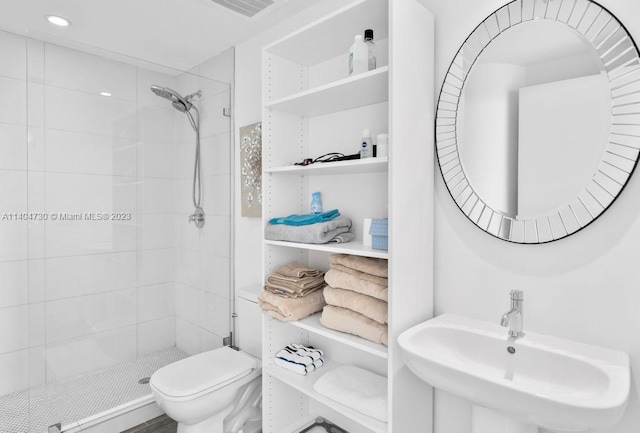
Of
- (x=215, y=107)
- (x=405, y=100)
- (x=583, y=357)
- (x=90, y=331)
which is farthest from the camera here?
(x=215, y=107)

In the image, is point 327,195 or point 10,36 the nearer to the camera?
point 327,195

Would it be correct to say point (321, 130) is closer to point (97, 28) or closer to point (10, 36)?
point (97, 28)

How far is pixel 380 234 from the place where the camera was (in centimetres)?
138

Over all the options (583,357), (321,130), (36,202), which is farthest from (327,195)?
(36,202)

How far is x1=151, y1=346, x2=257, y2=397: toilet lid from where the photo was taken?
67.5 inches

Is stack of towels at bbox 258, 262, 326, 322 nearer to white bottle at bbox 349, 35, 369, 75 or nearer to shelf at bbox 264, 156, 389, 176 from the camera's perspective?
shelf at bbox 264, 156, 389, 176

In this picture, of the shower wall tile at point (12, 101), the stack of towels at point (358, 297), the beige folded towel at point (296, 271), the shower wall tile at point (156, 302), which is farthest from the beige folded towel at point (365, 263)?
the shower wall tile at point (12, 101)

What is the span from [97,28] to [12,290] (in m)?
1.66

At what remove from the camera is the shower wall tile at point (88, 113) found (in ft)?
6.04

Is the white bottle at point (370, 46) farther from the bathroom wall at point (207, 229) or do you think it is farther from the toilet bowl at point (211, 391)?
the toilet bowl at point (211, 391)

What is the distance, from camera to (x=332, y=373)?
1592 millimetres

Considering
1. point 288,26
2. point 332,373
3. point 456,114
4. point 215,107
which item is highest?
point 288,26

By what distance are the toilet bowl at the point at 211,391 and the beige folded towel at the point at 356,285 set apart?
32.5 inches

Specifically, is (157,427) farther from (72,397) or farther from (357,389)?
(357,389)
